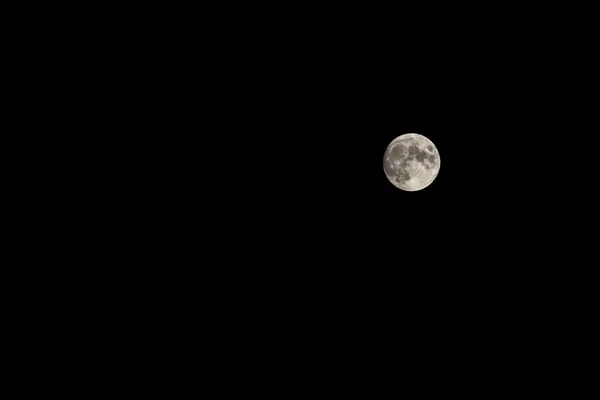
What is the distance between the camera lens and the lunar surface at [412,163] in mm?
4285

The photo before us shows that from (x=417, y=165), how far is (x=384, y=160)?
417mm

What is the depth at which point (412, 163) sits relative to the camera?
428 cm

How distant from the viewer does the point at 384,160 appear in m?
4.52

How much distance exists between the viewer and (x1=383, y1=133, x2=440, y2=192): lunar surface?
4.29 metres

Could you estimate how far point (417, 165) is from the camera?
427 cm
